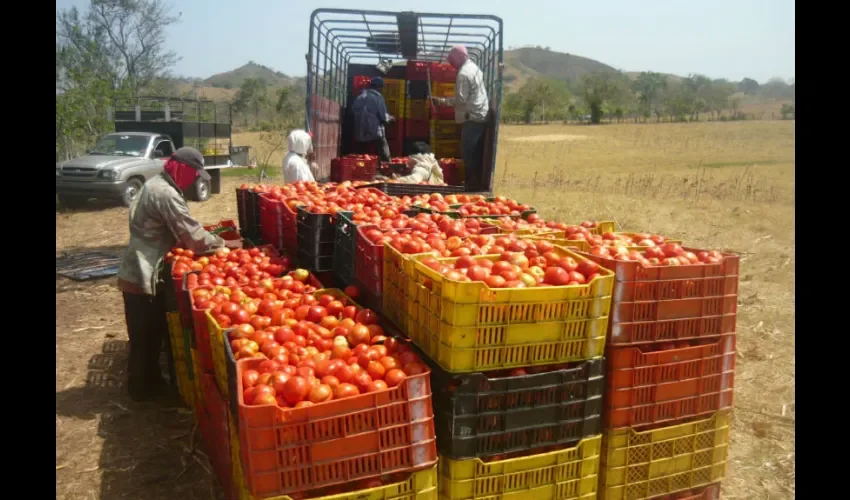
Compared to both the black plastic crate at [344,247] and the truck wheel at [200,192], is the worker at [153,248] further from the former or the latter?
the truck wheel at [200,192]

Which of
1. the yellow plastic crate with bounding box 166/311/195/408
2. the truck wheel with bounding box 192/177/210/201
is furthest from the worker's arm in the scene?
the truck wheel with bounding box 192/177/210/201

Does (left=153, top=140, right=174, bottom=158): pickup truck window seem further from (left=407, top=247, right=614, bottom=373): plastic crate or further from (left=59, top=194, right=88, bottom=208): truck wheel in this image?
(left=407, top=247, right=614, bottom=373): plastic crate

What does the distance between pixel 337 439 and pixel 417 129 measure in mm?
9945

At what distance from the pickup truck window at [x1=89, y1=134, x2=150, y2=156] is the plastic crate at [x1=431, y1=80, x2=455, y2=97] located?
9.69 metres

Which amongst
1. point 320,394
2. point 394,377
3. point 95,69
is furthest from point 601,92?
point 320,394

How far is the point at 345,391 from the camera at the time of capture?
2.72 m

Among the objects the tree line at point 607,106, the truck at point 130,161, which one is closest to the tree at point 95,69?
the truck at point 130,161

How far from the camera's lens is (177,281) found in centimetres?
490

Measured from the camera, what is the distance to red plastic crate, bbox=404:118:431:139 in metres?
12.0

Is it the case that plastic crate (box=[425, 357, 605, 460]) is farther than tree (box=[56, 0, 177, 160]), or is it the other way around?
tree (box=[56, 0, 177, 160])

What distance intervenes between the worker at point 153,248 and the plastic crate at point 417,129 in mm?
6915

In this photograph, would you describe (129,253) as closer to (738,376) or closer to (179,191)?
(179,191)
